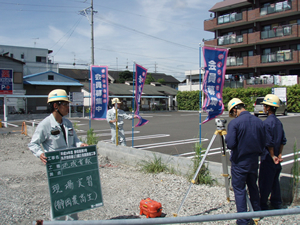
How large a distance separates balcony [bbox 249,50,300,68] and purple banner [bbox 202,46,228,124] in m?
26.9

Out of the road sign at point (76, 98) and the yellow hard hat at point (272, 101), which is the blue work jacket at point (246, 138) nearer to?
the yellow hard hat at point (272, 101)

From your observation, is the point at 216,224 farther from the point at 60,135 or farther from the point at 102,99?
the point at 102,99

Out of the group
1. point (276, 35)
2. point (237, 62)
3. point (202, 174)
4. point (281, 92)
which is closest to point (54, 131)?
point (202, 174)

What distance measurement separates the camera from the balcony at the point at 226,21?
3241cm

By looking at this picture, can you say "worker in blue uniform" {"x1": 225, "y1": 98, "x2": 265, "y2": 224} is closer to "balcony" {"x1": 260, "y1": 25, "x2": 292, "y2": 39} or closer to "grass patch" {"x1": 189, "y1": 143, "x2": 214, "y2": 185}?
"grass patch" {"x1": 189, "y1": 143, "x2": 214, "y2": 185}

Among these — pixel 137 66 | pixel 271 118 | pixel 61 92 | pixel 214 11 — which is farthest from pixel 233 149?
pixel 214 11

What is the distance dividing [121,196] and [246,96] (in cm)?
2824

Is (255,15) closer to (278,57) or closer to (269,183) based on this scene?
(278,57)

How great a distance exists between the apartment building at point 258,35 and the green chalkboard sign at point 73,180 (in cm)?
3057

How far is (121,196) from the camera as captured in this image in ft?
15.5

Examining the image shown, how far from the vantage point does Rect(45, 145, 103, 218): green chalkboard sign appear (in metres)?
3.00

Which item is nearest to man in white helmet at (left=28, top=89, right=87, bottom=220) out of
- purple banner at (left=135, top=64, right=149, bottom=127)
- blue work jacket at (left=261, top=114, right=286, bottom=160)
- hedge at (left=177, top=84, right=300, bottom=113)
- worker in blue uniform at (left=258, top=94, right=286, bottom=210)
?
worker in blue uniform at (left=258, top=94, right=286, bottom=210)

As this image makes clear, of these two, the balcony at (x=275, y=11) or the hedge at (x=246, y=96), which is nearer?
the hedge at (x=246, y=96)

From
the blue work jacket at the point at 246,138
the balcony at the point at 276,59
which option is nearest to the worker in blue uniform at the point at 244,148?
the blue work jacket at the point at 246,138
